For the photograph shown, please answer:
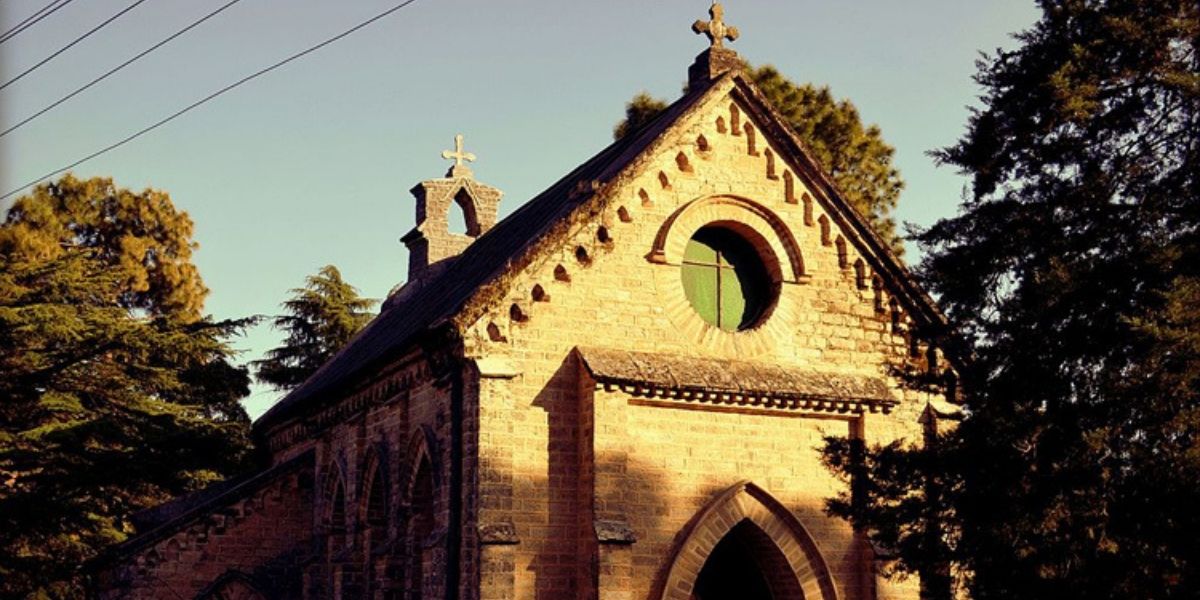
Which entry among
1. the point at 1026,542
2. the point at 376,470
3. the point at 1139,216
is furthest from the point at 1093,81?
the point at 376,470

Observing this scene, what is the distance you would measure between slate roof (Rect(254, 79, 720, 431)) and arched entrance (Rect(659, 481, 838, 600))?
4.50m

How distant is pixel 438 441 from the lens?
20109 millimetres

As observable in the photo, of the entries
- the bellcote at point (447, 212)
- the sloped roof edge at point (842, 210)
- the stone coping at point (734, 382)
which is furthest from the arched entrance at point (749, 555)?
the bellcote at point (447, 212)

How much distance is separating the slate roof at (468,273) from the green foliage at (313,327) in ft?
53.5

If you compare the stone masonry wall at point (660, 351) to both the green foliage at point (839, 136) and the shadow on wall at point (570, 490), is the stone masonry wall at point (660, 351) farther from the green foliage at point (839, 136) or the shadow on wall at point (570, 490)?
the green foliage at point (839, 136)

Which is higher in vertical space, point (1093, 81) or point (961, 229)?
point (1093, 81)

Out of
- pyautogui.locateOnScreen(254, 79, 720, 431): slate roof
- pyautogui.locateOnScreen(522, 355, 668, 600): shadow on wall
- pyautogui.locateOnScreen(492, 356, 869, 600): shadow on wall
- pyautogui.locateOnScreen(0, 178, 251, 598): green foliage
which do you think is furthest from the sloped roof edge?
pyautogui.locateOnScreen(0, 178, 251, 598): green foliage

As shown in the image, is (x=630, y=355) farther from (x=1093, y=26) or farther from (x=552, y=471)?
Answer: (x=1093, y=26)

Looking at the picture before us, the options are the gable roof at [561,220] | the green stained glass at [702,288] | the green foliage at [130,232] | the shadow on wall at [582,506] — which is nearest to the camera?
the shadow on wall at [582,506]

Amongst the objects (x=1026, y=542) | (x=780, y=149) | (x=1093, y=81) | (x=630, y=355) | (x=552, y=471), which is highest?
(x=780, y=149)

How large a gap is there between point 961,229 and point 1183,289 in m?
3.04

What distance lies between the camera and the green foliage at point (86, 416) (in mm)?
29453

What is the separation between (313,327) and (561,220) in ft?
102

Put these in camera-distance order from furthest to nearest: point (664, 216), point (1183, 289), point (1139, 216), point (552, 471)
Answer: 1. point (664, 216)
2. point (552, 471)
3. point (1139, 216)
4. point (1183, 289)
